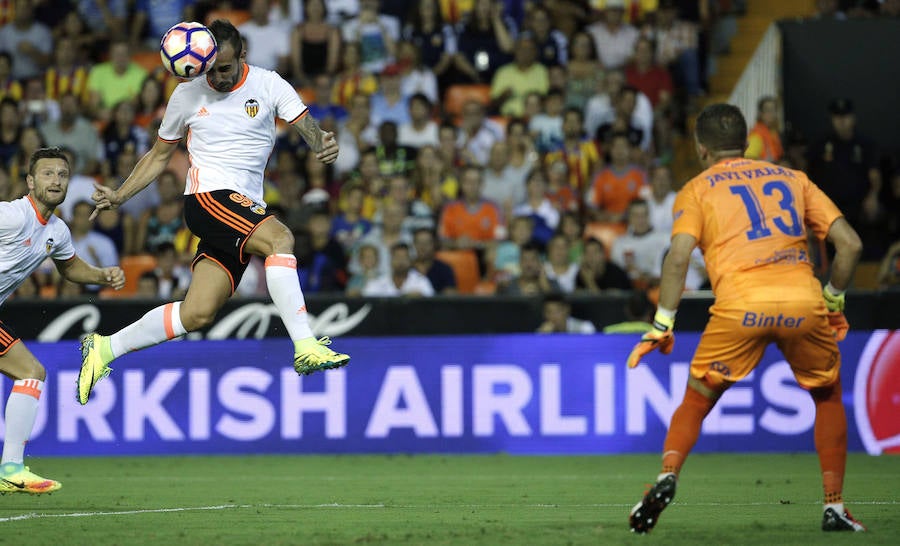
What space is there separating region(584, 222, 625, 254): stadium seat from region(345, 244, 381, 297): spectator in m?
2.52

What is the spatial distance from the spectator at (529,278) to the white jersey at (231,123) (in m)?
6.49

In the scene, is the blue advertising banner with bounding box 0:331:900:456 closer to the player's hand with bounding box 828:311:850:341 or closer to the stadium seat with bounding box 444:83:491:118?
the stadium seat with bounding box 444:83:491:118

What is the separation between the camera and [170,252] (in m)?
15.6

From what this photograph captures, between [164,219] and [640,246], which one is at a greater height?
[164,219]

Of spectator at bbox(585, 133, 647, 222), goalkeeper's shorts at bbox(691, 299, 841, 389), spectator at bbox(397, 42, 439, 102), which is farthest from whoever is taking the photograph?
spectator at bbox(397, 42, 439, 102)

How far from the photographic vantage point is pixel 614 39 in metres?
18.7

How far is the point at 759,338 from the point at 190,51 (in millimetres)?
3752

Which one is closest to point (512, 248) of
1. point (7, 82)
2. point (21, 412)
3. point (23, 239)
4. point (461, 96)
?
point (461, 96)

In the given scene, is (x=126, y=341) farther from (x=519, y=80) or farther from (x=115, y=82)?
(x=115, y=82)

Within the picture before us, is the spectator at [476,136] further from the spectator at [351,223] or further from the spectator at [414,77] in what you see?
the spectator at [351,223]

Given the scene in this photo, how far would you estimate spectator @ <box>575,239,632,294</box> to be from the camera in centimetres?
1512

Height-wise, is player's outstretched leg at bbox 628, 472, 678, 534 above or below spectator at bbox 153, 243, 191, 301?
below

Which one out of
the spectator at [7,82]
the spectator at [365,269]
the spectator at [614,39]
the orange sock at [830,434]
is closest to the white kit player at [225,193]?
the orange sock at [830,434]

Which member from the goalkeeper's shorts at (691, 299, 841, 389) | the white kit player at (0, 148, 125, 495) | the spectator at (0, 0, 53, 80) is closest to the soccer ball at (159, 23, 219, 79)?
the white kit player at (0, 148, 125, 495)
